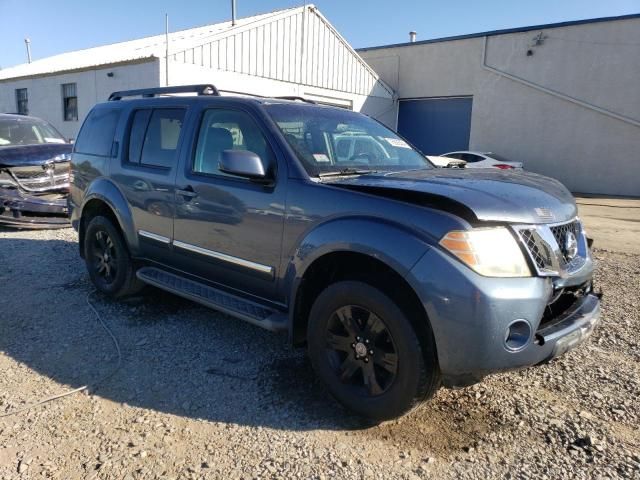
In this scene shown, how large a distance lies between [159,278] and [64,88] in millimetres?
18465

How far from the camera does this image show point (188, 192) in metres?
3.79

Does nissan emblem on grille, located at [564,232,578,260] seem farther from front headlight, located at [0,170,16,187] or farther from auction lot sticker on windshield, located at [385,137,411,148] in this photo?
front headlight, located at [0,170,16,187]

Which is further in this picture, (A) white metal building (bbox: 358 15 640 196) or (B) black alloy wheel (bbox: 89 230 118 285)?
(A) white metal building (bbox: 358 15 640 196)

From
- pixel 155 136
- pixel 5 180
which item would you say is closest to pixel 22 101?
pixel 5 180

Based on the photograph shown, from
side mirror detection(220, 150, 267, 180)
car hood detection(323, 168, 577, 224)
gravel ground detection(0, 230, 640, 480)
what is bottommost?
gravel ground detection(0, 230, 640, 480)

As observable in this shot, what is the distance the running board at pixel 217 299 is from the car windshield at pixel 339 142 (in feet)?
3.22

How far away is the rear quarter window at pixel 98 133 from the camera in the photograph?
4.75 metres

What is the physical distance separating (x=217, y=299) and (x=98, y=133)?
8.15ft

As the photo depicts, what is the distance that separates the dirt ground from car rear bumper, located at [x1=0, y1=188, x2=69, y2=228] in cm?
372

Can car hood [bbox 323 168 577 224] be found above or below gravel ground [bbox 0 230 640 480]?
above

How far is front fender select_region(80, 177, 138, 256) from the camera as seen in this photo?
174 inches

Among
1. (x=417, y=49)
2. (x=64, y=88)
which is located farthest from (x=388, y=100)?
(x=64, y=88)

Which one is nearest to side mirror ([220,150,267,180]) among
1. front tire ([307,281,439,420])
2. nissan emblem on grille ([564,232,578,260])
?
front tire ([307,281,439,420])

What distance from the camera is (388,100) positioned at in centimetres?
2342
